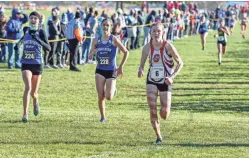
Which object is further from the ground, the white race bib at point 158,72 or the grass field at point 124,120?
Result: the white race bib at point 158,72

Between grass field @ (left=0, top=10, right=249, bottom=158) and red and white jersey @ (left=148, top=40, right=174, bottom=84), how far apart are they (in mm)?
1092

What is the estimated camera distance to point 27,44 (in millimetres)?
14109

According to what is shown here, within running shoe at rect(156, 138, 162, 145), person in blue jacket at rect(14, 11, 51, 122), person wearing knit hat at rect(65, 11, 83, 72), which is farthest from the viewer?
person wearing knit hat at rect(65, 11, 83, 72)

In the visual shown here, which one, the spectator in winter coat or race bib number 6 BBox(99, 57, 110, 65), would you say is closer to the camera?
race bib number 6 BBox(99, 57, 110, 65)

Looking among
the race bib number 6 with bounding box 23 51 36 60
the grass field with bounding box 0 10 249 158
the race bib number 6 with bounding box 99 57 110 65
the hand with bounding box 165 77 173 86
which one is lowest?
the grass field with bounding box 0 10 249 158

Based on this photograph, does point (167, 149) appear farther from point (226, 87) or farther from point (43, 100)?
point (226, 87)

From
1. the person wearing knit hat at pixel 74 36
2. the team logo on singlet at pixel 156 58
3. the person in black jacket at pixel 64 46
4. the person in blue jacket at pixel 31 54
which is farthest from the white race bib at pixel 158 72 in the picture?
the person in black jacket at pixel 64 46

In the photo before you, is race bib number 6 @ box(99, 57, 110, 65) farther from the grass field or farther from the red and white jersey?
the red and white jersey

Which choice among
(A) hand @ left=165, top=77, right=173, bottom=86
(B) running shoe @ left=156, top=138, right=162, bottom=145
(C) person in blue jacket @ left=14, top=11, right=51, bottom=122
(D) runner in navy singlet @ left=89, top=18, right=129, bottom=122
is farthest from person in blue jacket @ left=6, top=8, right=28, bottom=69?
(A) hand @ left=165, top=77, right=173, bottom=86

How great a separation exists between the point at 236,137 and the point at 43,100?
6.67 m

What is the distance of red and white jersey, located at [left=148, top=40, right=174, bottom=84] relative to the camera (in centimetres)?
1197

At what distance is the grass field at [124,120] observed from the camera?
456 inches

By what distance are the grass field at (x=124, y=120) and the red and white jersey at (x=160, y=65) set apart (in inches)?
43.0

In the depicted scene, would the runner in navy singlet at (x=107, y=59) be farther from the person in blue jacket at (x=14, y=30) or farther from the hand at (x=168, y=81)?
the person in blue jacket at (x=14, y=30)
